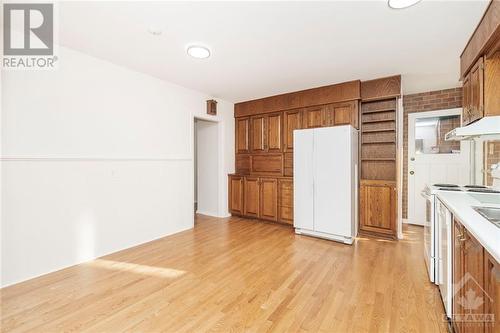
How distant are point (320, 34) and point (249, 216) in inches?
132

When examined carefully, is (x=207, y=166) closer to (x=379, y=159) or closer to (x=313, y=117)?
(x=313, y=117)

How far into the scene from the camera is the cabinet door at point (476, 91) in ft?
6.50

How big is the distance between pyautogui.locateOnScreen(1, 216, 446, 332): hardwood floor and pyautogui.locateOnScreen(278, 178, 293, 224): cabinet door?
100 cm

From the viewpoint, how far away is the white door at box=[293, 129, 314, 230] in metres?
3.47

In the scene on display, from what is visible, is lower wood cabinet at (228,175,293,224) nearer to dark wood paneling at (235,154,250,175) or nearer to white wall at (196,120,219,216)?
dark wood paneling at (235,154,250,175)

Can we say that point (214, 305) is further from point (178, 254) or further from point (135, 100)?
point (135, 100)

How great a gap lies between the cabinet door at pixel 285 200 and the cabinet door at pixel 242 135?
44.5 inches

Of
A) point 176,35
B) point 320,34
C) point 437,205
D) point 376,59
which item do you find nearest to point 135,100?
point 176,35

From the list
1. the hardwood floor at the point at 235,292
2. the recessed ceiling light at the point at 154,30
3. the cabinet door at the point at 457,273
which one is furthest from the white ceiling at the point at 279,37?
the hardwood floor at the point at 235,292

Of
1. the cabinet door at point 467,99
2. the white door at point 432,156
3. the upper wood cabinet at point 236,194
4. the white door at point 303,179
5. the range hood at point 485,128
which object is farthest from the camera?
the upper wood cabinet at point 236,194

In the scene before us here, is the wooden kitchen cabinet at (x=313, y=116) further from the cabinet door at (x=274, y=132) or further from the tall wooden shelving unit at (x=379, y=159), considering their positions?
the tall wooden shelving unit at (x=379, y=159)

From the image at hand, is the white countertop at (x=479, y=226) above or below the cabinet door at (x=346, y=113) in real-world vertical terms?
below

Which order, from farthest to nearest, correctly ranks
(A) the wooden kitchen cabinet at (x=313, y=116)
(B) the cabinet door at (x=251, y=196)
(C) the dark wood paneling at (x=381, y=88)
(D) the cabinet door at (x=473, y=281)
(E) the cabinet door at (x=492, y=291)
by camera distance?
(B) the cabinet door at (x=251, y=196) < (A) the wooden kitchen cabinet at (x=313, y=116) < (C) the dark wood paneling at (x=381, y=88) < (D) the cabinet door at (x=473, y=281) < (E) the cabinet door at (x=492, y=291)

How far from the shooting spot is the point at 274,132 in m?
4.38
